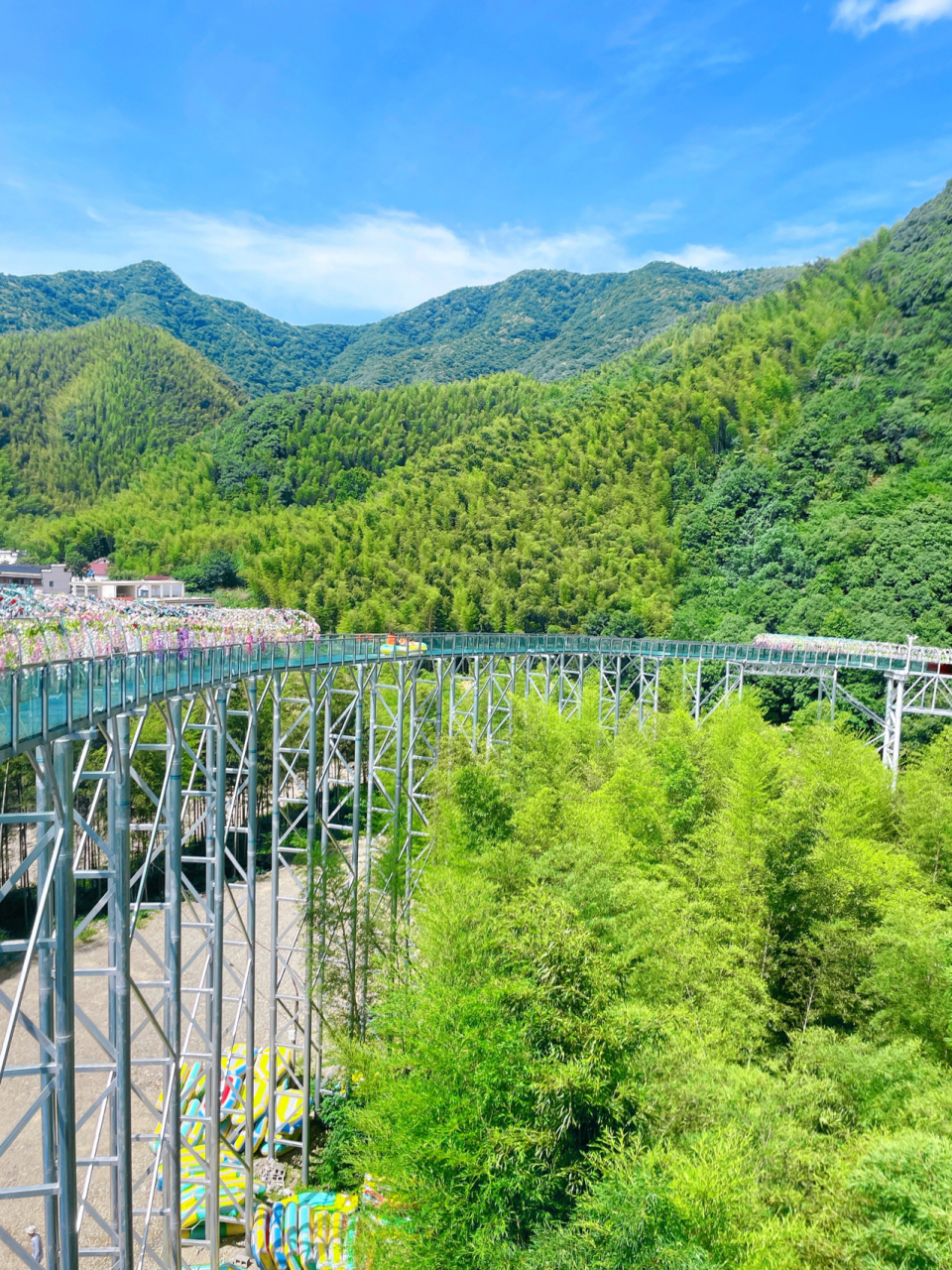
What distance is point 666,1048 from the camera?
10641 millimetres

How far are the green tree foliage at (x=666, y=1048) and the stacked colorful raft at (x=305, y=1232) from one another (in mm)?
736

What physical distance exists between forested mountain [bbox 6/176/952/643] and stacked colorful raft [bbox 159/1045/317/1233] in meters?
26.0

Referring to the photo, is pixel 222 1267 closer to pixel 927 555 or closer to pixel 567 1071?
Answer: pixel 567 1071

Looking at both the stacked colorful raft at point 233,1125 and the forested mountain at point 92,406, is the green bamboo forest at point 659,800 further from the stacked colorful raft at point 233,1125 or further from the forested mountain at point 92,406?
the forested mountain at point 92,406

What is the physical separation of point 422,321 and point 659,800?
582 feet

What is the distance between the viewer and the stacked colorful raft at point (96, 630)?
7012mm

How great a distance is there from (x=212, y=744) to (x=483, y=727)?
45.7ft

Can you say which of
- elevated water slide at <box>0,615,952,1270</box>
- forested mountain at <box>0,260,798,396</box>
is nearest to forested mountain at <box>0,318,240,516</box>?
forested mountain at <box>0,260,798,396</box>

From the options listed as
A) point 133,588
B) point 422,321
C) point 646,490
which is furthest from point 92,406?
point 422,321

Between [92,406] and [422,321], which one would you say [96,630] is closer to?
[92,406]

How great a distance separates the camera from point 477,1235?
8.41 m

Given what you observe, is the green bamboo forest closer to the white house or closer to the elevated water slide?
the elevated water slide

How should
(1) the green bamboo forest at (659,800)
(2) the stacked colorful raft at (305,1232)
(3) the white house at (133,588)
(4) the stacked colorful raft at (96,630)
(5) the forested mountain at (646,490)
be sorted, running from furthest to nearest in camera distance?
(5) the forested mountain at (646,490) → (3) the white house at (133,588) → (2) the stacked colorful raft at (305,1232) → (1) the green bamboo forest at (659,800) → (4) the stacked colorful raft at (96,630)

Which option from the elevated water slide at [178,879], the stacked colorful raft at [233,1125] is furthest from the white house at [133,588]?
the stacked colorful raft at [233,1125]
